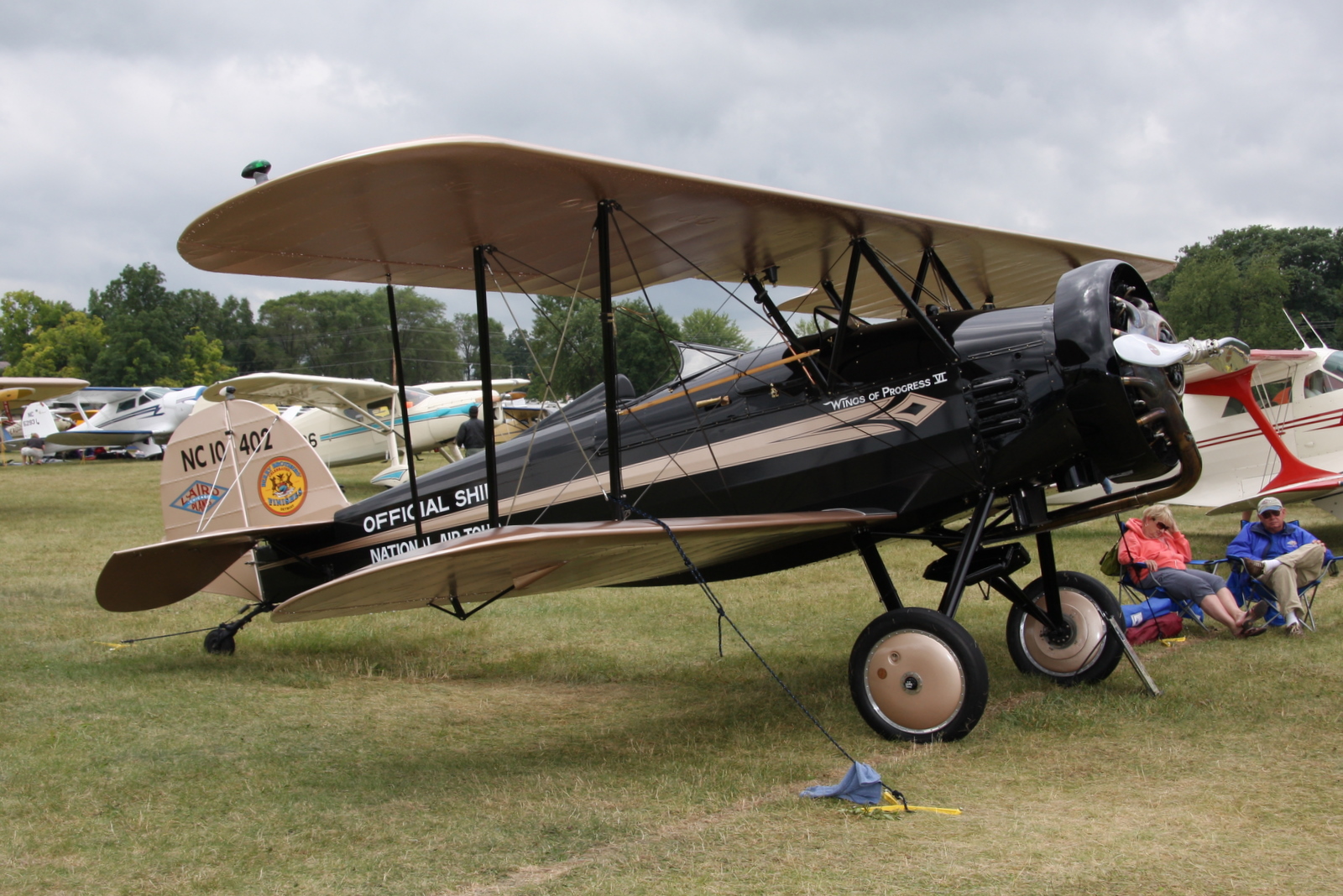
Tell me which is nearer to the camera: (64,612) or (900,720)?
(900,720)

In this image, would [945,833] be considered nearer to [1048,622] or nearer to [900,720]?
[900,720]

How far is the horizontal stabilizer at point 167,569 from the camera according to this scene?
18.5ft

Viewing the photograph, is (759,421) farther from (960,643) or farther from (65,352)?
(65,352)

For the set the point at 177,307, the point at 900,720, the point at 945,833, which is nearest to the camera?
the point at 945,833

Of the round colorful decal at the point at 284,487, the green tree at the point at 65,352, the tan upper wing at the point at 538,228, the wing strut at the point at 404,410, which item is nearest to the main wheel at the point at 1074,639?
the tan upper wing at the point at 538,228

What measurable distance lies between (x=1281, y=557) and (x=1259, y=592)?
29 centimetres

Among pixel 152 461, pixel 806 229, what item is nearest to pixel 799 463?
pixel 806 229

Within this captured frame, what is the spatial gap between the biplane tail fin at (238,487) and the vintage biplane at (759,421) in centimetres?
12

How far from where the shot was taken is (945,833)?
3363mm

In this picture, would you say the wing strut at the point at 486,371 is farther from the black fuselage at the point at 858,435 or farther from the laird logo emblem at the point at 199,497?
the laird logo emblem at the point at 199,497

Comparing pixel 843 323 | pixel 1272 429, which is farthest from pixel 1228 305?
pixel 843 323

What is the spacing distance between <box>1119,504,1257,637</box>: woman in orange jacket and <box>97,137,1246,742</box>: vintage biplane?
163cm

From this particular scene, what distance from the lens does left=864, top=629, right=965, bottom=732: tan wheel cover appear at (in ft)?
14.5

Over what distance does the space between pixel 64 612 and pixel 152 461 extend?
82.7 feet
